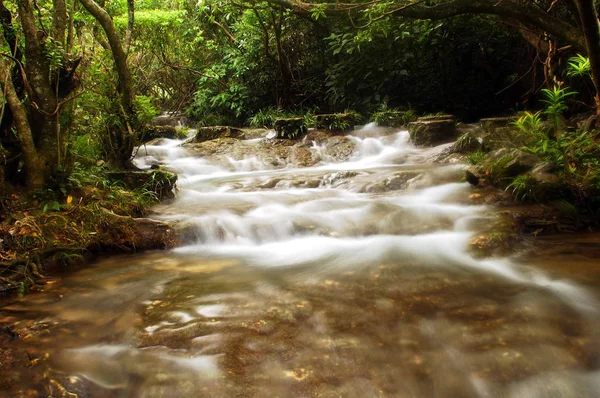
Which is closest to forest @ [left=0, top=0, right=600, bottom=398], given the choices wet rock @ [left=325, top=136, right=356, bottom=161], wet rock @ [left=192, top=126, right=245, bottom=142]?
wet rock @ [left=325, top=136, right=356, bottom=161]

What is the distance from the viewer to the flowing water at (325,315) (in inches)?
76.0

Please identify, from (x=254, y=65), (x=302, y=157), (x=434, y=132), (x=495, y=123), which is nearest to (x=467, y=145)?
(x=434, y=132)

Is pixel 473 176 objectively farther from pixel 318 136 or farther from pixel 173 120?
pixel 173 120

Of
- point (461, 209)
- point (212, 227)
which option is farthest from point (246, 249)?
point (461, 209)

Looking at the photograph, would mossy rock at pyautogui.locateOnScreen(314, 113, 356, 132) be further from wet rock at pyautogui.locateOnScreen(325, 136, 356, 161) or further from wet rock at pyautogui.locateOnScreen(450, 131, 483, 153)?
wet rock at pyautogui.locateOnScreen(450, 131, 483, 153)

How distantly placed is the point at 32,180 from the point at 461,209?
15.7 ft

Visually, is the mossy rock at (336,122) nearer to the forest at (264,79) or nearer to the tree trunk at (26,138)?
the forest at (264,79)

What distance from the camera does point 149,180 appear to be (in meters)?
5.61

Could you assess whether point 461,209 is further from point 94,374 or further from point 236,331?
point 94,374

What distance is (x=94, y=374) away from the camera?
77.4 inches

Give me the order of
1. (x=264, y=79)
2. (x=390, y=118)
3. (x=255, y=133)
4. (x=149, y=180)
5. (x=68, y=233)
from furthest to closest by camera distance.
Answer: (x=264, y=79) < (x=255, y=133) < (x=390, y=118) < (x=149, y=180) < (x=68, y=233)

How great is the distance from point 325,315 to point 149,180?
403cm

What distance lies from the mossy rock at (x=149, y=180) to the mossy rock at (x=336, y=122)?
5.25 metres

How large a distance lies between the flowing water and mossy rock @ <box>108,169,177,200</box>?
1.27 m
